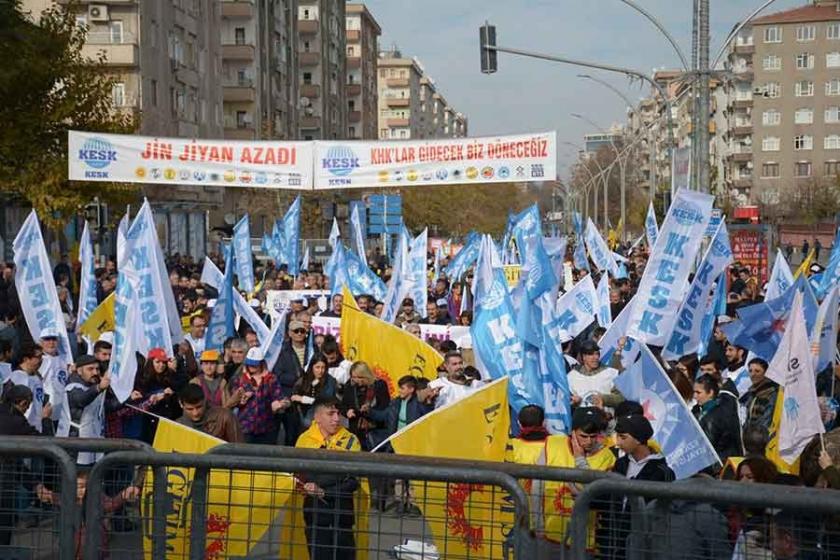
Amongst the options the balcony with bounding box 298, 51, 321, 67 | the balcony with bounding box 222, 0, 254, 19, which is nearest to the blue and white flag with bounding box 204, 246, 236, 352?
the balcony with bounding box 222, 0, 254, 19

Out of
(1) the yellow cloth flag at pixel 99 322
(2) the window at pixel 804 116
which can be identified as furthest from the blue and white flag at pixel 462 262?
(2) the window at pixel 804 116

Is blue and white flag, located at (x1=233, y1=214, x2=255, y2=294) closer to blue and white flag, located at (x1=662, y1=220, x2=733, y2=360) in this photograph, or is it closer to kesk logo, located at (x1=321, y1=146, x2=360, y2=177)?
kesk logo, located at (x1=321, y1=146, x2=360, y2=177)

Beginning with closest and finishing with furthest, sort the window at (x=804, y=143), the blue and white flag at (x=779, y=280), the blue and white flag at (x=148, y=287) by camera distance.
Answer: the blue and white flag at (x=148, y=287) → the blue and white flag at (x=779, y=280) → the window at (x=804, y=143)

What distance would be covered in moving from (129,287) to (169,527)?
6.75 metres

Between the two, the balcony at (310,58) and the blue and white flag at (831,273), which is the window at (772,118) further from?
the blue and white flag at (831,273)

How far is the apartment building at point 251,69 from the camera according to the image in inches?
2454

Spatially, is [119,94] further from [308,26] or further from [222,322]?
[308,26]

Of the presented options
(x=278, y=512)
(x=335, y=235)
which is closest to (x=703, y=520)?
(x=278, y=512)

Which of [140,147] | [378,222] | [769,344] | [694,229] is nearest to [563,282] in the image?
[140,147]

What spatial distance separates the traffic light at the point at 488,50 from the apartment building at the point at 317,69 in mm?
58713

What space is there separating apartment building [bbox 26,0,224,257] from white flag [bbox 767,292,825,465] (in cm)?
3577

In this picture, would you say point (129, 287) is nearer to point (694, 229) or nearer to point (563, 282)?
point (694, 229)

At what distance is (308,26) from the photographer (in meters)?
85.1

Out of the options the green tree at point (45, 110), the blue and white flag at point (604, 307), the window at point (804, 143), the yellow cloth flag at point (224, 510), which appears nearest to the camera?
the yellow cloth flag at point (224, 510)
